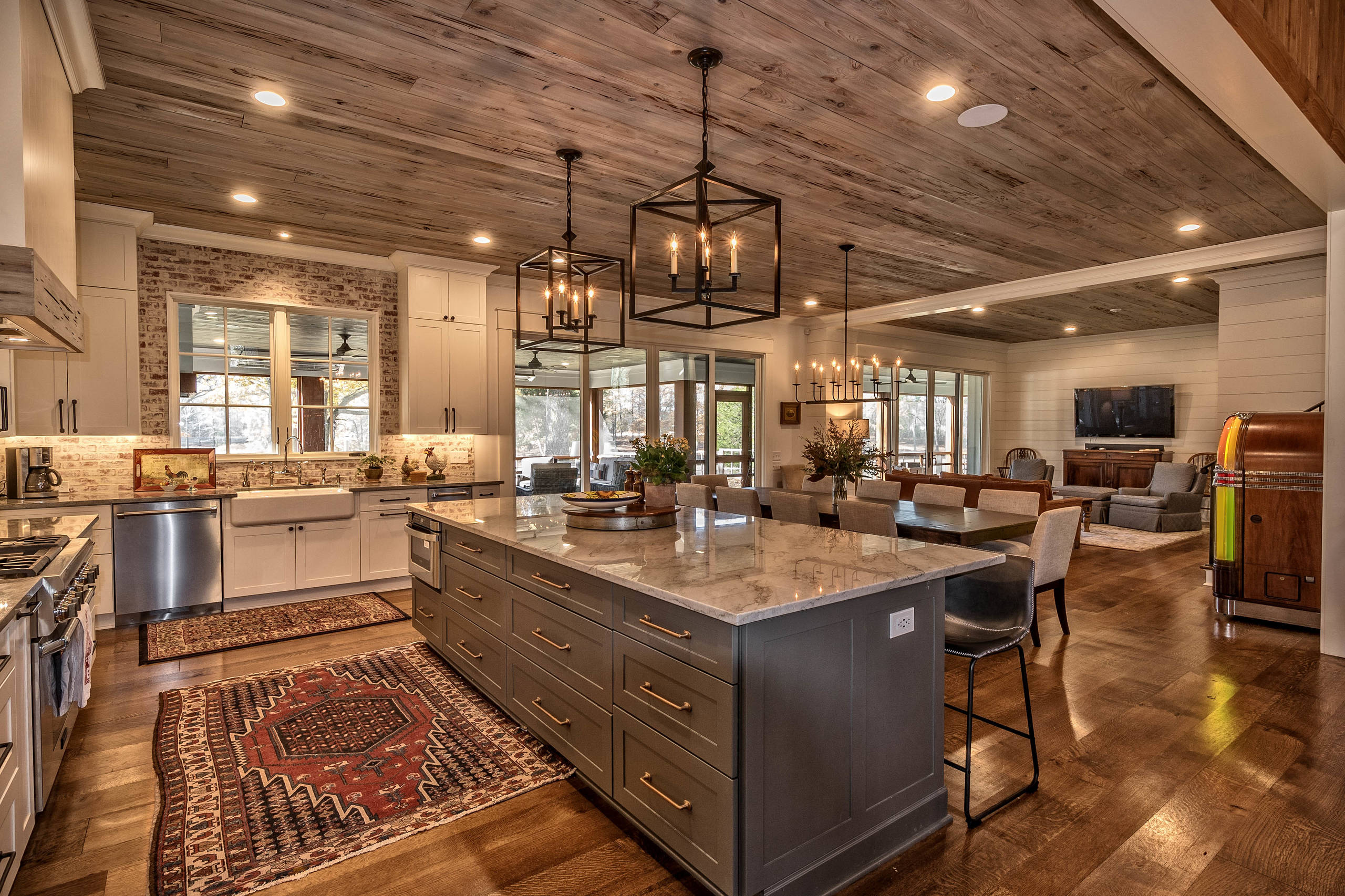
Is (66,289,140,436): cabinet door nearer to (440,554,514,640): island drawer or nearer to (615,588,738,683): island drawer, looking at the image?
(440,554,514,640): island drawer

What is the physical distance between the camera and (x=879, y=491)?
19.1 ft

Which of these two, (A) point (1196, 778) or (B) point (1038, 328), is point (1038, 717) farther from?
(B) point (1038, 328)

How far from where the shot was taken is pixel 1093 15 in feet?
8.10

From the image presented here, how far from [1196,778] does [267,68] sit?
→ 4.71 m

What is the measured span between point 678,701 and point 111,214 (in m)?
5.17

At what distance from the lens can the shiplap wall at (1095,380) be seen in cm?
977

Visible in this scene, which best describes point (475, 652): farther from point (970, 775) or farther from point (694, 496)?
point (694, 496)

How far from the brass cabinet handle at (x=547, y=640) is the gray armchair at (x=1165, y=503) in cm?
904

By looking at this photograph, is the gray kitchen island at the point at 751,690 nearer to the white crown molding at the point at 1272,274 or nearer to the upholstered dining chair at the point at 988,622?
the upholstered dining chair at the point at 988,622

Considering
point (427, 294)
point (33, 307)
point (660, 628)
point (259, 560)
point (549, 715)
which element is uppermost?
point (427, 294)

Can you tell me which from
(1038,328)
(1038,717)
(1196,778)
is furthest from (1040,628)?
(1038,328)

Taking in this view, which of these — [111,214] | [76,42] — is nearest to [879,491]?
[76,42]

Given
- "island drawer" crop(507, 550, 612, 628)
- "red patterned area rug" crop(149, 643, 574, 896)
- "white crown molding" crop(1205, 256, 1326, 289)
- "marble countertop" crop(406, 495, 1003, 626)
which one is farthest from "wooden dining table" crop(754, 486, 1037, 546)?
"white crown molding" crop(1205, 256, 1326, 289)

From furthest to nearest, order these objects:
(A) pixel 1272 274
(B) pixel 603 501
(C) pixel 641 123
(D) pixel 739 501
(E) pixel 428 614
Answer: (A) pixel 1272 274
(D) pixel 739 501
(E) pixel 428 614
(B) pixel 603 501
(C) pixel 641 123
